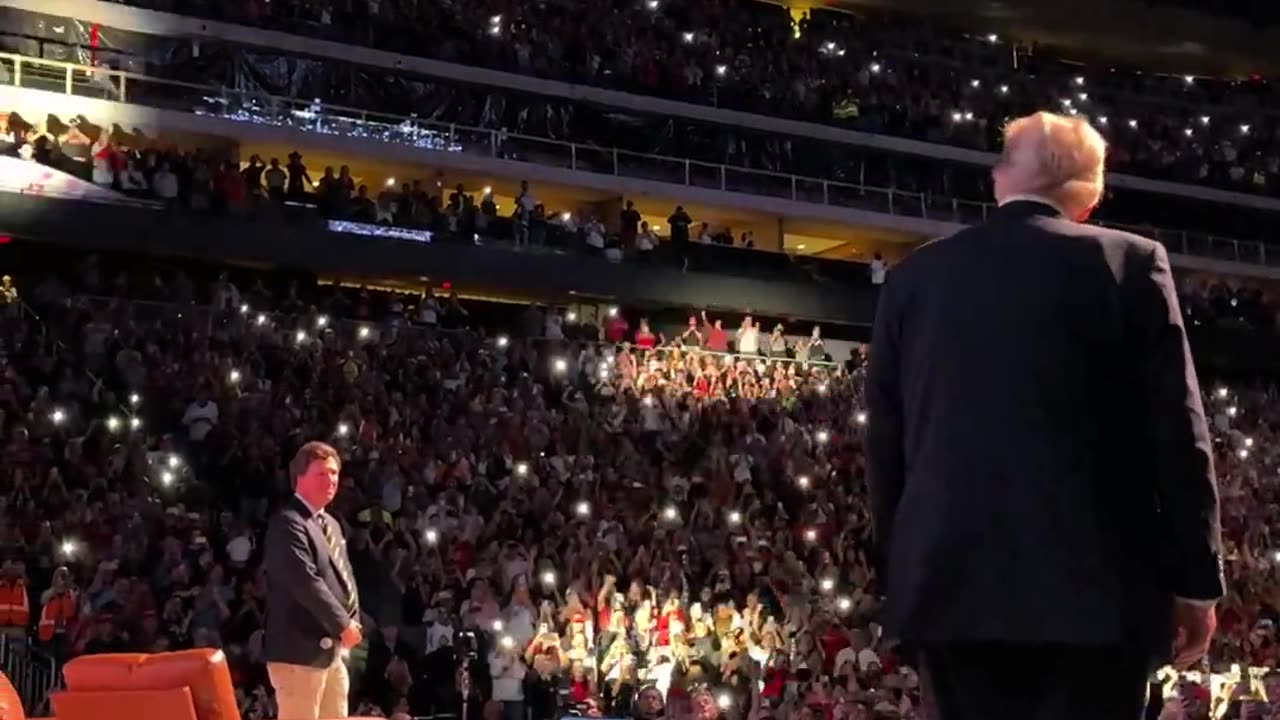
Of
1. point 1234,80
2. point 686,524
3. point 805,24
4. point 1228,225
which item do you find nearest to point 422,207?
point 686,524

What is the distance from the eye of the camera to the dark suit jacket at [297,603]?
6.21 m

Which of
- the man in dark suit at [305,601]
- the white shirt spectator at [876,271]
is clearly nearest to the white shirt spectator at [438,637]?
the man in dark suit at [305,601]

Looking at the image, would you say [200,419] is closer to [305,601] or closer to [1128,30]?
[305,601]

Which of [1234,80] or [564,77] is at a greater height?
[1234,80]

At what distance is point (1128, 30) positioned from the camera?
35500 millimetres

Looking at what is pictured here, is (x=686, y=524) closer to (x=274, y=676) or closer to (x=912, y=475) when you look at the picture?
(x=274, y=676)

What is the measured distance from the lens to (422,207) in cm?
2258

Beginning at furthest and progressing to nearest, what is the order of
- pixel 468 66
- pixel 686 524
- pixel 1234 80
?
pixel 1234 80, pixel 468 66, pixel 686 524

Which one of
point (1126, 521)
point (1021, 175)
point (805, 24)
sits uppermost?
point (805, 24)

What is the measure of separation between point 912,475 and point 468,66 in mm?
23536

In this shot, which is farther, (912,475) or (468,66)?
(468,66)

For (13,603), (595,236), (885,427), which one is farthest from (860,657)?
(885,427)

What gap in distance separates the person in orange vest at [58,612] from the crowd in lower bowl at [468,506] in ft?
0.07

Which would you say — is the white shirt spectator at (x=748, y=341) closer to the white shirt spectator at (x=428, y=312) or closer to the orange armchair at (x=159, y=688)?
the white shirt spectator at (x=428, y=312)
